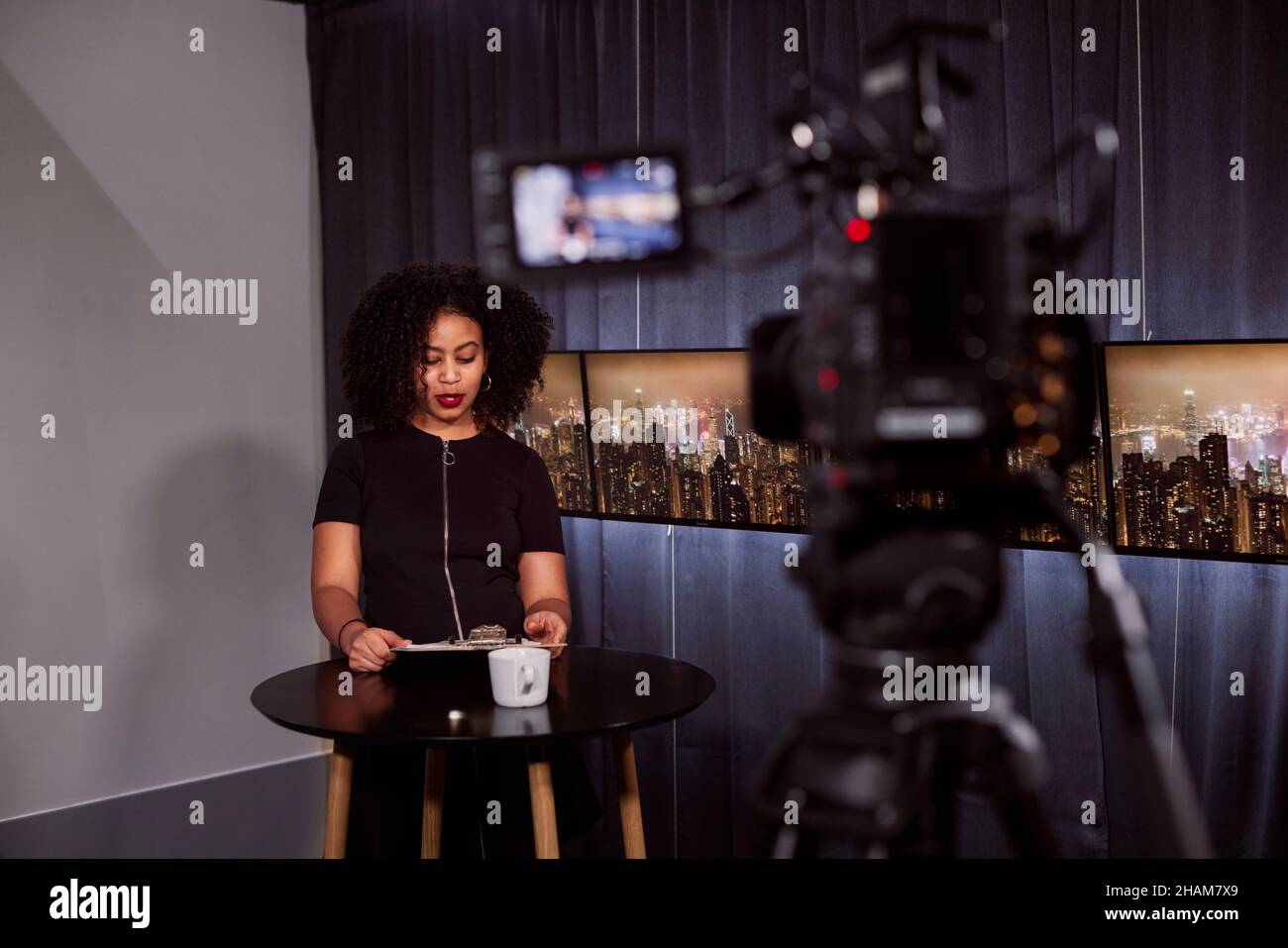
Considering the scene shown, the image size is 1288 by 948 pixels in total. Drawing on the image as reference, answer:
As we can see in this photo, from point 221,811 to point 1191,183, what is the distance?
3.02 meters

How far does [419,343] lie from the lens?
208 cm

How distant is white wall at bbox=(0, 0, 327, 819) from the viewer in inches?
122

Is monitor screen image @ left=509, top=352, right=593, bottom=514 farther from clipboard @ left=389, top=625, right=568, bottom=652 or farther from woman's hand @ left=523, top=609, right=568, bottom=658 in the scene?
clipboard @ left=389, top=625, right=568, bottom=652

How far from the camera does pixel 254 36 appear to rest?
352cm

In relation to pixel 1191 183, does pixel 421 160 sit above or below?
above

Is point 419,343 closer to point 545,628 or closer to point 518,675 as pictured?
point 545,628

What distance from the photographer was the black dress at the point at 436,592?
6.54 ft

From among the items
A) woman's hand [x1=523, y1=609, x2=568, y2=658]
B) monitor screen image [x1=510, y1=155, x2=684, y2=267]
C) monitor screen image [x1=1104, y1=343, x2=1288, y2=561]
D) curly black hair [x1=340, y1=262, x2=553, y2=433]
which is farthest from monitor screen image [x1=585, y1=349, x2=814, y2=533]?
monitor screen image [x1=510, y1=155, x2=684, y2=267]

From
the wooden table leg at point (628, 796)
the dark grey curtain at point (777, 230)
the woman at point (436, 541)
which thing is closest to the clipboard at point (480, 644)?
the woman at point (436, 541)

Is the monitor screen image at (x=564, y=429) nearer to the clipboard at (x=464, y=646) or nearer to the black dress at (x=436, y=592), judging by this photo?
the black dress at (x=436, y=592)

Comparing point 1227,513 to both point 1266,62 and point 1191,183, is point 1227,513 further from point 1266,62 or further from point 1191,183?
point 1266,62

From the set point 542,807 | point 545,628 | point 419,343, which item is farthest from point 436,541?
point 542,807

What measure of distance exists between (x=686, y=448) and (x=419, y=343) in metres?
0.98
